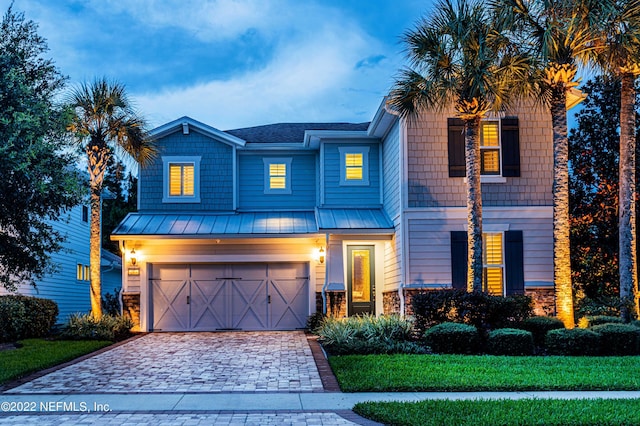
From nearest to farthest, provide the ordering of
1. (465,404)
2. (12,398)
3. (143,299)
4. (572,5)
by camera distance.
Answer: (465,404) < (12,398) < (572,5) < (143,299)

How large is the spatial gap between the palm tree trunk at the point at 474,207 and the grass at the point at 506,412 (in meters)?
6.34

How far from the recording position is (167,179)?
19.9 meters

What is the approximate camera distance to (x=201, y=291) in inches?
758

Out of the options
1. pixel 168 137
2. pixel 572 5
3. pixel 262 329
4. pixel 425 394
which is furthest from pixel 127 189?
pixel 425 394

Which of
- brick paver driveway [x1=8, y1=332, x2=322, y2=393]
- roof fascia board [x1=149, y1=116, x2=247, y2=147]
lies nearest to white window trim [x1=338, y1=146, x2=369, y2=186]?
roof fascia board [x1=149, y1=116, x2=247, y2=147]

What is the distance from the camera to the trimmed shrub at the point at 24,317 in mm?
16281

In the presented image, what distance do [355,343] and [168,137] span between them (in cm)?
1048

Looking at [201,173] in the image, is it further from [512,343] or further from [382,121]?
[512,343]

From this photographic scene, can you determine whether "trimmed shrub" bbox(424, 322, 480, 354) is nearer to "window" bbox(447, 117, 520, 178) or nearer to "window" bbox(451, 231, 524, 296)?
"window" bbox(451, 231, 524, 296)

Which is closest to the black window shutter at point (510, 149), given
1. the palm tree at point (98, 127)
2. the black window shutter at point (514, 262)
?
the black window shutter at point (514, 262)

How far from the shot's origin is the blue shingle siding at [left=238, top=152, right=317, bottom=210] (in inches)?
797

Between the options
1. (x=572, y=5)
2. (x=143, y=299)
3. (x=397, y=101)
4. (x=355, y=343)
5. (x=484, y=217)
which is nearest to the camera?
(x=355, y=343)

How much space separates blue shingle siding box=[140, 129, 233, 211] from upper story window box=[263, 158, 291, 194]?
3.64 ft

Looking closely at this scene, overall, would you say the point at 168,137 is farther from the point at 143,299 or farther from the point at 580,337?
the point at 580,337
